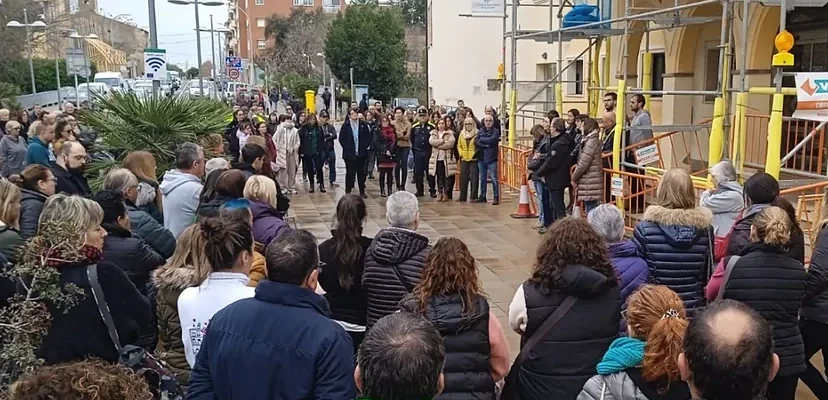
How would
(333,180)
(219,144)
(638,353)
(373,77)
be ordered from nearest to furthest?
(638,353), (219,144), (333,180), (373,77)

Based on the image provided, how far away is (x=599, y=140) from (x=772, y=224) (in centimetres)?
568

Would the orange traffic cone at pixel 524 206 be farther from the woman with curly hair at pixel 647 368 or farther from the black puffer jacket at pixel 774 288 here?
the woman with curly hair at pixel 647 368

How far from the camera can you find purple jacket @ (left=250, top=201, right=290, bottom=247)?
4863 millimetres

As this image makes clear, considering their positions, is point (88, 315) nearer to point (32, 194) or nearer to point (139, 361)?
point (139, 361)

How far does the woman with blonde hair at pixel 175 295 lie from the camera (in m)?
3.61

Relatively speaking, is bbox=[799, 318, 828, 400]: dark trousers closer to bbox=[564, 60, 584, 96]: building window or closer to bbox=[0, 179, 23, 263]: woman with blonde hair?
bbox=[0, 179, 23, 263]: woman with blonde hair

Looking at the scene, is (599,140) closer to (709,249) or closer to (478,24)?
(709,249)

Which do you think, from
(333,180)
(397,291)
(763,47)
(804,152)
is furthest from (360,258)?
(333,180)

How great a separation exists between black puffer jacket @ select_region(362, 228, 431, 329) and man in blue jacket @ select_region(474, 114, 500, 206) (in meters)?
8.76

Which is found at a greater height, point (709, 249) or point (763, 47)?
point (763, 47)

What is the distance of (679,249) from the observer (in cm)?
427

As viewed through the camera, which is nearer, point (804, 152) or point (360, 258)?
point (360, 258)

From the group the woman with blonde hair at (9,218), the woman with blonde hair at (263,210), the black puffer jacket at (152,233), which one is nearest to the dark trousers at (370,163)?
the woman with blonde hair at (263,210)

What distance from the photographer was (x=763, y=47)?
1215 cm
